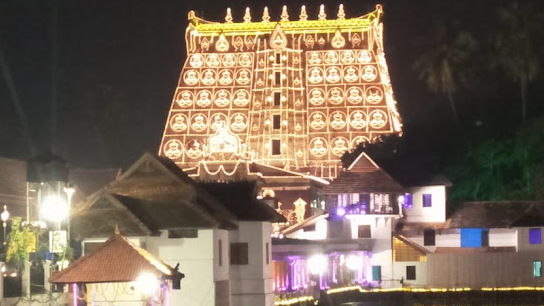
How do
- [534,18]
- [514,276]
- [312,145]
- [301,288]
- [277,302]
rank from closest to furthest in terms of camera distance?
[277,302]
[301,288]
[514,276]
[534,18]
[312,145]

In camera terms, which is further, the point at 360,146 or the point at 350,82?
the point at 350,82

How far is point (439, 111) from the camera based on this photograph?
328 feet

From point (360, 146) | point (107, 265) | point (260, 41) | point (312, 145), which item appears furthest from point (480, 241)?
point (107, 265)

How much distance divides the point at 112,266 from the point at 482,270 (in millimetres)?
37362

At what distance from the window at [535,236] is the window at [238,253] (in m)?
31.2

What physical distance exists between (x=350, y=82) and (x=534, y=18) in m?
16.7

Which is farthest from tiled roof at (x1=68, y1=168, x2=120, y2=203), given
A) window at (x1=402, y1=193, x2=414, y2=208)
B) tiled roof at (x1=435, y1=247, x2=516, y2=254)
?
tiled roof at (x1=435, y1=247, x2=516, y2=254)

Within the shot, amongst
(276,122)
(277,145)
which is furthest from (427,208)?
(276,122)

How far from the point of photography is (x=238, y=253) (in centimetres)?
5288

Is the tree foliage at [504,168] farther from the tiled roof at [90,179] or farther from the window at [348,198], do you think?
the tiled roof at [90,179]

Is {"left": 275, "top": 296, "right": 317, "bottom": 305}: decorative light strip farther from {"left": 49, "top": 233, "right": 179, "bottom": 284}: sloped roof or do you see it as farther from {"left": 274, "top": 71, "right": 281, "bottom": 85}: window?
{"left": 274, "top": 71, "right": 281, "bottom": 85}: window

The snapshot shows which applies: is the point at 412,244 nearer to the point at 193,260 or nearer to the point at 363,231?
the point at 363,231

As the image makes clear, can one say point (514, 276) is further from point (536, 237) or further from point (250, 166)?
point (250, 166)

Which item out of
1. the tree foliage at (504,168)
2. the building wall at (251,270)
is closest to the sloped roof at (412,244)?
the tree foliage at (504,168)
